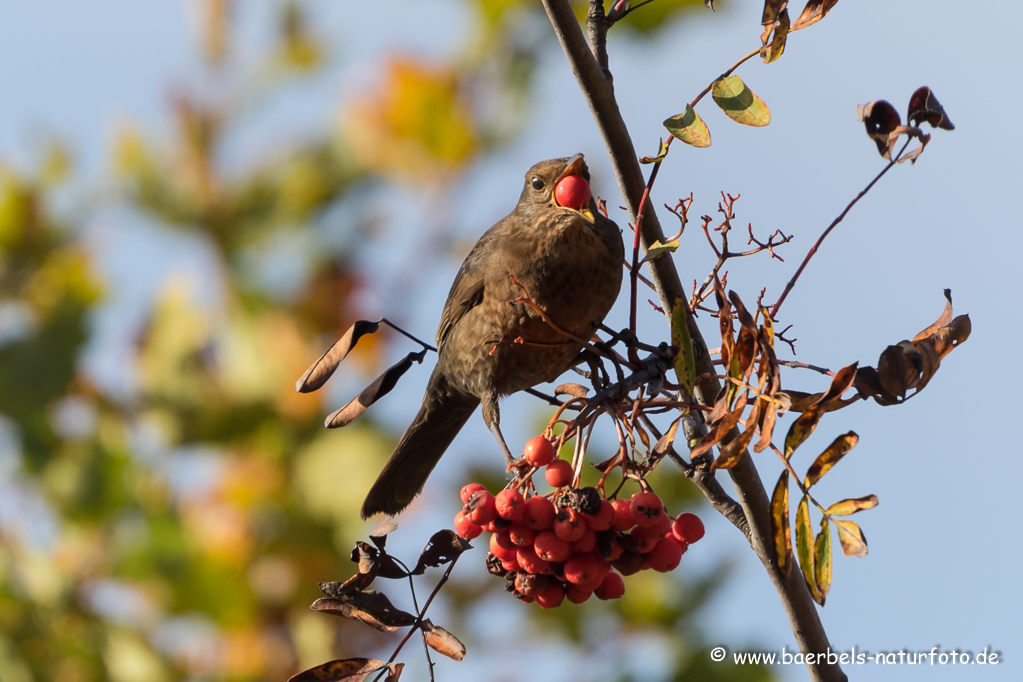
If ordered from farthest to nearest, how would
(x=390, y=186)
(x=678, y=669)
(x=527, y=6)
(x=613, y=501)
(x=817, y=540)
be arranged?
(x=390, y=186) < (x=527, y=6) < (x=678, y=669) < (x=613, y=501) < (x=817, y=540)

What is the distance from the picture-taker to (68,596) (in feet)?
18.1

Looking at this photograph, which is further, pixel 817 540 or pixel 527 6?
pixel 527 6

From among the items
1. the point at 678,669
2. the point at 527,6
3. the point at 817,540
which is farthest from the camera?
the point at 527,6

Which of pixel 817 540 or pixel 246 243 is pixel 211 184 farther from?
pixel 817 540

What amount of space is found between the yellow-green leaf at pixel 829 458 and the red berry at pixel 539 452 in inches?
21.1

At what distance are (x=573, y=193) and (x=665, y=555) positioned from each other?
1144mm

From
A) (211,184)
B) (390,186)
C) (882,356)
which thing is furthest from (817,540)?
(211,184)

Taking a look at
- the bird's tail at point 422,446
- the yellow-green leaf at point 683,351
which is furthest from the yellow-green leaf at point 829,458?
the bird's tail at point 422,446

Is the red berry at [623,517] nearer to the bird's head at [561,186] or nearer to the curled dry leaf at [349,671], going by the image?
the curled dry leaf at [349,671]

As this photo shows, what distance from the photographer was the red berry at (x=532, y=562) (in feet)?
5.96

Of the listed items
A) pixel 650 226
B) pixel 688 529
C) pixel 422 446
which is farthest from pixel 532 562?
pixel 422 446

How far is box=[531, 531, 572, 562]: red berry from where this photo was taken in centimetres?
175

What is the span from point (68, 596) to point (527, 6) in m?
4.70

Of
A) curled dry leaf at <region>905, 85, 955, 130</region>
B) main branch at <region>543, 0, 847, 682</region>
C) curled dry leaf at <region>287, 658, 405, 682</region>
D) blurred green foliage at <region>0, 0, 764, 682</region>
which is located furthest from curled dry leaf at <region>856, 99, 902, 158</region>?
blurred green foliage at <region>0, 0, 764, 682</region>
